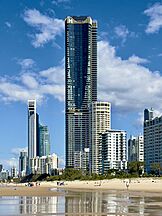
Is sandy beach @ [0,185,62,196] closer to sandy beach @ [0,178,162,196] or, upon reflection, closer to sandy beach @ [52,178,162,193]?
sandy beach @ [0,178,162,196]

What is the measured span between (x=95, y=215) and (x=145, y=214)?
3.48 meters

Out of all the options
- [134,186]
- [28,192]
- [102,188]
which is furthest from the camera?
[102,188]

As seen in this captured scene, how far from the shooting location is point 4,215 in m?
30.8

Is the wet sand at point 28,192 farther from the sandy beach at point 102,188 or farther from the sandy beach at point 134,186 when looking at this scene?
the sandy beach at point 134,186

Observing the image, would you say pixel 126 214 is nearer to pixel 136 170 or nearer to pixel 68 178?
pixel 136 170

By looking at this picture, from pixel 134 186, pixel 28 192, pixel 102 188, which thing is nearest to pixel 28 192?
pixel 28 192

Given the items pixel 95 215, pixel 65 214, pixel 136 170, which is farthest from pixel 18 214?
pixel 136 170

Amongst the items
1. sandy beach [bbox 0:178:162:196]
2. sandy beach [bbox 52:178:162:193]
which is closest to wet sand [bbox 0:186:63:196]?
sandy beach [bbox 0:178:162:196]

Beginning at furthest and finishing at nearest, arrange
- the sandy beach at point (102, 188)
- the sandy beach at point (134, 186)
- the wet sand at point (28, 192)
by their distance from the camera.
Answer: the sandy beach at point (134, 186) < the sandy beach at point (102, 188) < the wet sand at point (28, 192)

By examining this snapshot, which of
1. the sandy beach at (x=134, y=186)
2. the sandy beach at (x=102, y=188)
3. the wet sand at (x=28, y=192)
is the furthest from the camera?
the sandy beach at (x=134, y=186)

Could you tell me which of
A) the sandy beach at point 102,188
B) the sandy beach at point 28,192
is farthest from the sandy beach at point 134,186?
the sandy beach at point 28,192

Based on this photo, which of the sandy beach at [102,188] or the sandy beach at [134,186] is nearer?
the sandy beach at [102,188]

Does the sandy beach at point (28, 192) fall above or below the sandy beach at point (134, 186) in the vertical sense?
above

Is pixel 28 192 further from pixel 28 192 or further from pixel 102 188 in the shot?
pixel 102 188
